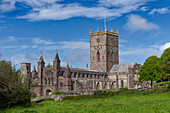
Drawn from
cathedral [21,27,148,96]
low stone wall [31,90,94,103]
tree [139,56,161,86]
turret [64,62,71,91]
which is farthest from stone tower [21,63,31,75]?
tree [139,56,161,86]

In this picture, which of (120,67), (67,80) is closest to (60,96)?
(67,80)

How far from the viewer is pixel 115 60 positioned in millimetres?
103625

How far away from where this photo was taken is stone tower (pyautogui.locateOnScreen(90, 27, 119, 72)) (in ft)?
327

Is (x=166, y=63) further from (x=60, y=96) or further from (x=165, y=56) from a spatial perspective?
(x=60, y=96)

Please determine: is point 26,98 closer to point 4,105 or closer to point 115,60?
point 4,105

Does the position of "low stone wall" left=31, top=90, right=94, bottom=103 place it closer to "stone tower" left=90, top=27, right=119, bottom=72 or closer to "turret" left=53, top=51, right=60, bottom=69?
"turret" left=53, top=51, right=60, bottom=69

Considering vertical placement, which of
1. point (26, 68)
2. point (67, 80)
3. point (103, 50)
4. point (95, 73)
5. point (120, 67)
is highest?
point (103, 50)

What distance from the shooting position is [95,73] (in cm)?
9269

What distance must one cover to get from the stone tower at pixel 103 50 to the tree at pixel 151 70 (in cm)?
2170

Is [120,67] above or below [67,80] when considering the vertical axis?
above

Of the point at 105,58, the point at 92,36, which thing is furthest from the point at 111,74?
the point at 92,36

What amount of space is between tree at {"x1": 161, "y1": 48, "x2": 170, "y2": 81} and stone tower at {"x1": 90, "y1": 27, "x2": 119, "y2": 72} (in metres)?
23.4

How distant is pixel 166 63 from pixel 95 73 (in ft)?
90.0

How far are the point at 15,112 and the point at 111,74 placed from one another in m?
66.3
